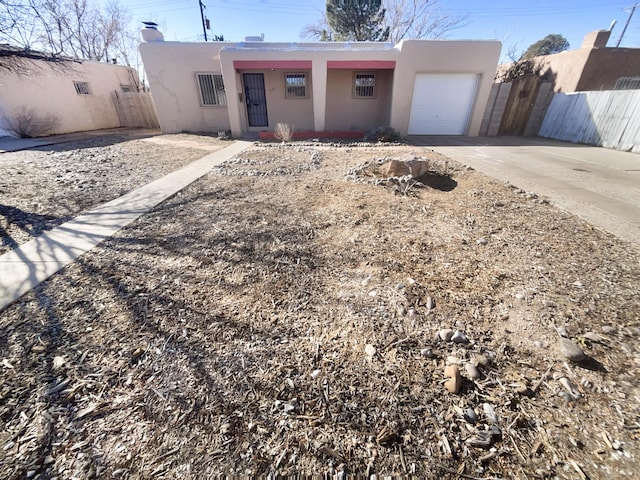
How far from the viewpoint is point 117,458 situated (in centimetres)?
133

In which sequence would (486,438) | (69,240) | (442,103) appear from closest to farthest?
(486,438) < (69,240) < (442,103)

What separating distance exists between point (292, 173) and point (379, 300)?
14.9 ft

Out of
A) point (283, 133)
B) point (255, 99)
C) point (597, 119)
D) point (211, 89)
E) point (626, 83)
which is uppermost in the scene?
point (626, 83)

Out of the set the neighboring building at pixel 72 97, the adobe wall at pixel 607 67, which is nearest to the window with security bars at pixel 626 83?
the adobe wall at pixel 607 67

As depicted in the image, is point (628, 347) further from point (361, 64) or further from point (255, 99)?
point (255, 99)

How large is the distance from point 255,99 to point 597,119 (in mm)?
13440

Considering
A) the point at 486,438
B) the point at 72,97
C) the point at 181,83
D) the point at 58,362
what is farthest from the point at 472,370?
the point at 72,97

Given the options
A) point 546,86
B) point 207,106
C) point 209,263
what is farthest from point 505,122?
point 209,263

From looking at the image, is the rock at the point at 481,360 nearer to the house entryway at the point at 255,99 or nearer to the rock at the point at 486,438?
the rock at the point at 486,438

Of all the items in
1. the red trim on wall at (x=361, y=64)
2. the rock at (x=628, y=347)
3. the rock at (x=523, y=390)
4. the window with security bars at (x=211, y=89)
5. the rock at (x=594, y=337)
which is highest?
the red trim on wall at (x=361, y=64)

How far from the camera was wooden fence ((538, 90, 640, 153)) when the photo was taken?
8930mm

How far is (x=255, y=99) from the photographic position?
12.4 meters

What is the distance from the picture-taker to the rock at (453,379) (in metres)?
1.65

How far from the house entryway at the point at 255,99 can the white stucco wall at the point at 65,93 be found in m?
6.61
